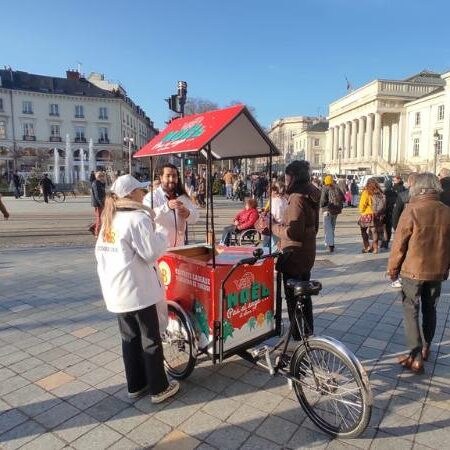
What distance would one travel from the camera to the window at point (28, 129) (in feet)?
185

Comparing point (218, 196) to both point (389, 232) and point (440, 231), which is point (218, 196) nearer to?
point (389, 232)

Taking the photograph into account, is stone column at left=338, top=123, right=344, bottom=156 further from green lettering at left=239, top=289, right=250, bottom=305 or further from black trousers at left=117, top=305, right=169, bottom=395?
black trousers at left=117, top=305, right=169, bottom=395

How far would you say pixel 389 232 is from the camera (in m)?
9.68

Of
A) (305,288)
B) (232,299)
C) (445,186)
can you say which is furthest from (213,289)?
(445,186)

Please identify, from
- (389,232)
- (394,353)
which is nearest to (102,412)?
(394,353)

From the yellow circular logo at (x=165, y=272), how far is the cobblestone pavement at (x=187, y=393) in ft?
2.74

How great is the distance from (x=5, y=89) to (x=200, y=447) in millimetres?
64325

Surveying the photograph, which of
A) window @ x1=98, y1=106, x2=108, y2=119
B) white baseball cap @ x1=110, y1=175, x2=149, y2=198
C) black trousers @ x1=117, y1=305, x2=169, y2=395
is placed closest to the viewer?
white baseball cap @ x1=110, y1=175, x2=149, y2=198

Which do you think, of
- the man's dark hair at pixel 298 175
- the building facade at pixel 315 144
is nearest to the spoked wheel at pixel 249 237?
the man's dark hair at pixel 298 175

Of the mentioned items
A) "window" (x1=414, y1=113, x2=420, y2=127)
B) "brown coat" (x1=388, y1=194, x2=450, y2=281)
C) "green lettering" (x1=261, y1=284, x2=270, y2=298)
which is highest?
"window" (x1=414, y1=113, x2=420, y2=127)

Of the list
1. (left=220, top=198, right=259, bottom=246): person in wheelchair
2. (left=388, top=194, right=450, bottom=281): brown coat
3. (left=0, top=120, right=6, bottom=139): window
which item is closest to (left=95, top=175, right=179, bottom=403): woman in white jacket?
(left=388, top=194, right=450, bottom=281): brown coat

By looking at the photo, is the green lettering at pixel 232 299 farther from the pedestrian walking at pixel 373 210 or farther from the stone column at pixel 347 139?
the stone column at pixel 347 139

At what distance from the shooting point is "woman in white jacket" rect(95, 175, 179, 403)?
2725 mm

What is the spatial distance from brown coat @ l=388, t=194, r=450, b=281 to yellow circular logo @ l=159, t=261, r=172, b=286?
6.96ft
